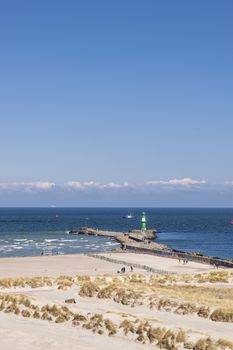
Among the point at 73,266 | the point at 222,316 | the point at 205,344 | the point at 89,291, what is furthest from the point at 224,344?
the point at 73,266

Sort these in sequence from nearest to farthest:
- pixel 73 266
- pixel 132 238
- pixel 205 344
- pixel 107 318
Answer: pixel 205 344 < pixel 107 318 < pixel 73 266 < pixel 132 238

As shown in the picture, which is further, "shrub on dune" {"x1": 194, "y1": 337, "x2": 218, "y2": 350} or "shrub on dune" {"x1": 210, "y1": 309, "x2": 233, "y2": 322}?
"shrub on dune" {"x1": 210, "y1": 309, "x2": 233, "y2": 322}

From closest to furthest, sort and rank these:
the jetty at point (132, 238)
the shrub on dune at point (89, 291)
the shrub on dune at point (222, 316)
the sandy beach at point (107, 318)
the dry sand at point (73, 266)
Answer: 1. the sandy beach at point (107, 318)
2. the shrub on dune at point (222, 316)
3. the shrub on dune at point (89, 291)
4. the dry sand at point (73, 266)
5. the jetty at point (132, 238)

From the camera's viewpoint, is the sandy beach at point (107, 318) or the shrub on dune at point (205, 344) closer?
the shrub on dune at point (205, 344)

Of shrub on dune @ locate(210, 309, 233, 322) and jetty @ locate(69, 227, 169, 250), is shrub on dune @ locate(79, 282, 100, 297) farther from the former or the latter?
jetty @ locate(69, 227, 169, 250)

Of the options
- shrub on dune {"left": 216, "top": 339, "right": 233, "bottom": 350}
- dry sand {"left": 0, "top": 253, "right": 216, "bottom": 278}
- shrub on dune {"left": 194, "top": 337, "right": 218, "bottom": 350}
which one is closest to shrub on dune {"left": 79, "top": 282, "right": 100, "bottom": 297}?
shrub on dune {"left": 194, "top": 337, "right": 218, "bottom": 350}

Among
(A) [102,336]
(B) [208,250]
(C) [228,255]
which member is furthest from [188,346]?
(B) [208,250]

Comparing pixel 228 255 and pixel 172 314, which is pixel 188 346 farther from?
pixel 228 255

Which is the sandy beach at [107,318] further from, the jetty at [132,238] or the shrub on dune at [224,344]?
the jetty at [132,238]

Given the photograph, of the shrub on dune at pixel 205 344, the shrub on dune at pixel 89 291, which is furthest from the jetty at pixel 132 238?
the shrub on dune at pixel 205 344

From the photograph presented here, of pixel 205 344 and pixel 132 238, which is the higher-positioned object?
pixel 205 344

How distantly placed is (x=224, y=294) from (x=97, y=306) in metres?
12.3

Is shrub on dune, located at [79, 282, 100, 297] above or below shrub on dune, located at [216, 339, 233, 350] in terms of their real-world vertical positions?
below

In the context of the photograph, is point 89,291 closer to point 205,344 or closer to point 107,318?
point 107,318
